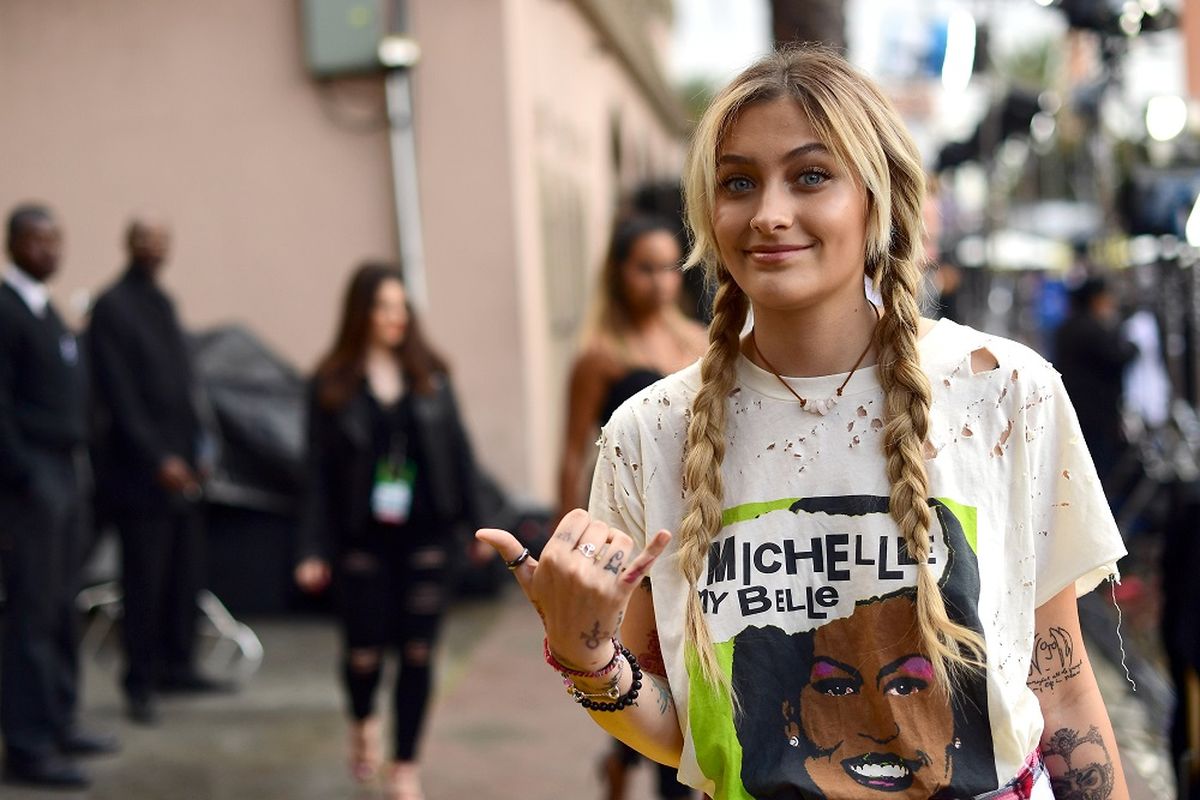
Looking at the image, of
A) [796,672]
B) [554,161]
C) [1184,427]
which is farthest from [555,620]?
[554,161]

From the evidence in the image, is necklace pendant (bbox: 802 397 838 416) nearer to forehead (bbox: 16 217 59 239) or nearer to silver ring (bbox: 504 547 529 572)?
silver ring (bbox: 504 547 529 572)

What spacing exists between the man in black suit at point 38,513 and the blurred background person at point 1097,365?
7.10 m

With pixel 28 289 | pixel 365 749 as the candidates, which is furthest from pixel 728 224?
pixel 28 289

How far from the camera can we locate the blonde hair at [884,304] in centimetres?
186

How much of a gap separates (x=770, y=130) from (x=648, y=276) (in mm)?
2695

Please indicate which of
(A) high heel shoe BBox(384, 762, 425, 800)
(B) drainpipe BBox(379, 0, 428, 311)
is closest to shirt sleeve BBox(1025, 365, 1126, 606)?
(A) high heel shoe BBox(384, 762, 425, 800)

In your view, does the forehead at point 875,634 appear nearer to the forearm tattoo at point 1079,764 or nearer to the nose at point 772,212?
the forearm tattoo at point 1079,764

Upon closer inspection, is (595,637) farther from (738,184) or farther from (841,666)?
(738,184)

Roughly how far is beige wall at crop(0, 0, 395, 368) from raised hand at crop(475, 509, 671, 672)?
311 inches

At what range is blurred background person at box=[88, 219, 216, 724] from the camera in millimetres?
6656

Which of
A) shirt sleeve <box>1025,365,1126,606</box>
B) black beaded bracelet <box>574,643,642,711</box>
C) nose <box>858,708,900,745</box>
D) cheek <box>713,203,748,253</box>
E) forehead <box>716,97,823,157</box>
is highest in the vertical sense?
forehead <box>716,97,823,157</box>

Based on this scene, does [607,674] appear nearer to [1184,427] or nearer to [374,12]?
[1184,427]

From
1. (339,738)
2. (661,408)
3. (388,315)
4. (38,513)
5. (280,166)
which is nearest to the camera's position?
(661,408)

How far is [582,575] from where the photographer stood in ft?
5.66
